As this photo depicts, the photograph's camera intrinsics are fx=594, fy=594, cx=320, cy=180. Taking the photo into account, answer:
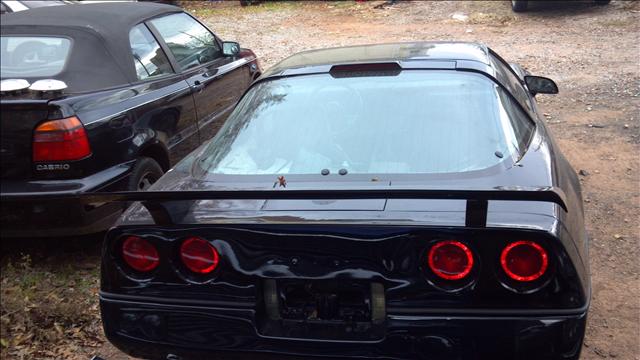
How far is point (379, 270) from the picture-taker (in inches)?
82.1

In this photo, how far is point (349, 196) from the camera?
1865 mm

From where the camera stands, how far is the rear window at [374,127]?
2609 mm

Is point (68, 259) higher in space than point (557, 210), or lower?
lower

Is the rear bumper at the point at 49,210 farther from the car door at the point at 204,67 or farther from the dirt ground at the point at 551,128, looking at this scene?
the car door at the point at 204,67

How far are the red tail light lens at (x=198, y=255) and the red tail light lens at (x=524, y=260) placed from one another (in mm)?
1043

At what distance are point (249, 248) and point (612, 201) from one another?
3.62m

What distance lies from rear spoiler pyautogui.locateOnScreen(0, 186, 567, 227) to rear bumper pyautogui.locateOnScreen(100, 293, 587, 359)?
356 millimetres

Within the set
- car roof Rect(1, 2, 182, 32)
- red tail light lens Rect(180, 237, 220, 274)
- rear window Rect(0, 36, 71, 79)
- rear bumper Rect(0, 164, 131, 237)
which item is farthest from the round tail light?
car roof Rect(1, 2, 182, 32)

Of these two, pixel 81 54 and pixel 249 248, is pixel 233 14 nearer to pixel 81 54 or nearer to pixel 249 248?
pixel 81 54

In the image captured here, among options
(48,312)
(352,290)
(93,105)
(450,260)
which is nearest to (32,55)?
(93,105)

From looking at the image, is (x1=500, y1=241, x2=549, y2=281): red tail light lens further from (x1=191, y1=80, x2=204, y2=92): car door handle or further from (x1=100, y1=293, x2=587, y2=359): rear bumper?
(x1=191, y1=80, x2=204, y2=92): car door handle

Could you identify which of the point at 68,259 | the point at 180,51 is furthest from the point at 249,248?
the point at 180,51

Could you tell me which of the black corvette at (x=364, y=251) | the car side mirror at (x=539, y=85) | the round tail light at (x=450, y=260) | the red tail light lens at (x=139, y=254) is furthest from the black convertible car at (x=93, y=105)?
the car side mirror at (x=539, y=85)

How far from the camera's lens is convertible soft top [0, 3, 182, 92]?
159 inches
